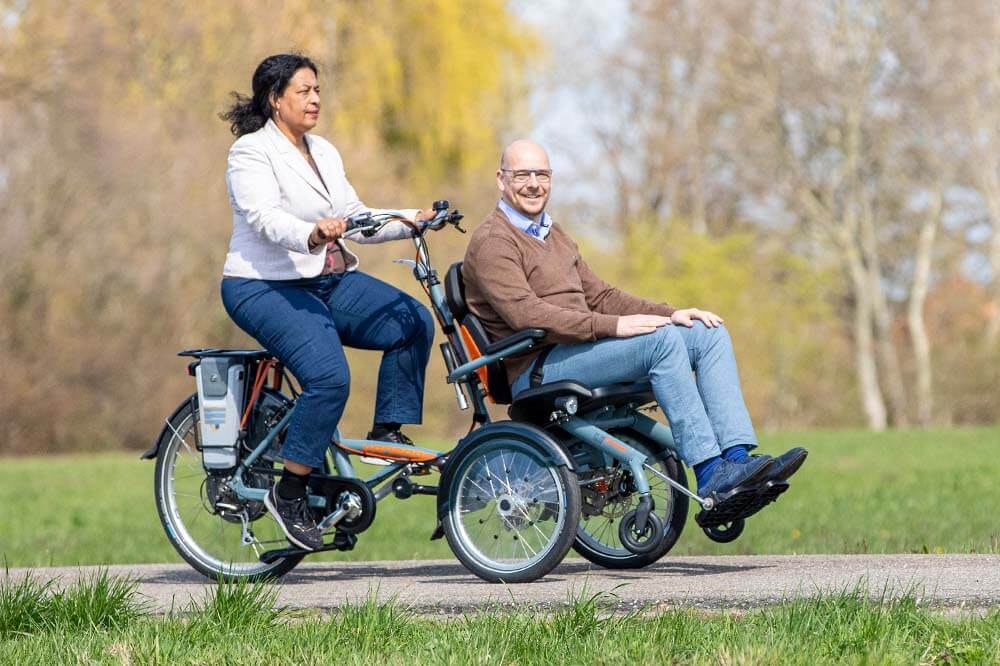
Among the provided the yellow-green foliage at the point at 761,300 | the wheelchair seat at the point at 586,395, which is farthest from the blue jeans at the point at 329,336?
the yellow-green foliage at the point at 761,300

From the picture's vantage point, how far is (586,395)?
616 cm

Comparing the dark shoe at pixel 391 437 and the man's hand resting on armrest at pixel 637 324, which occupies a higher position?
the man's hand resting on armrest at pixel 637 324

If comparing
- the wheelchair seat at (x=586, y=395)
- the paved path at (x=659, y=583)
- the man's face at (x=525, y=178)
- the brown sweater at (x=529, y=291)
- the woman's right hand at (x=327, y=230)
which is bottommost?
the paved path at (x=659, y=583)

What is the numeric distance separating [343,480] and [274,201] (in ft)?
3.78

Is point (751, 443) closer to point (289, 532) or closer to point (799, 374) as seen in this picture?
point (289, 532)

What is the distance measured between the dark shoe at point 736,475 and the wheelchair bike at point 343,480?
1.69 feet

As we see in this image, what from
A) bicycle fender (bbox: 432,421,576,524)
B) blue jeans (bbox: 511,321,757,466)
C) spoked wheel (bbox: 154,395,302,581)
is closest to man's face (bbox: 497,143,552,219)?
blue jeans (bbox: 511,321,757,466)

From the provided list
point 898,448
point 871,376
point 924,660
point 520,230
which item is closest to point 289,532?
point 520,230

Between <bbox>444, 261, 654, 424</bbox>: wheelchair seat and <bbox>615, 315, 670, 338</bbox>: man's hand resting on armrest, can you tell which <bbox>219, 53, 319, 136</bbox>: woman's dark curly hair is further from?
<bbox>615, 315, 670, 338</bbox>: man's hand resting on armrest

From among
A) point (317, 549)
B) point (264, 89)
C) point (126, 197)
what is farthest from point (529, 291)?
point (126, 197)

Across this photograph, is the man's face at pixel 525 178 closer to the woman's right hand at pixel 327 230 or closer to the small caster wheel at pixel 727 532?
the woman's right hand at pixel 327 230

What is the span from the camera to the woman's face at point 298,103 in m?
6.71

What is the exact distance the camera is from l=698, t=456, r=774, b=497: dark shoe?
19.1 feet

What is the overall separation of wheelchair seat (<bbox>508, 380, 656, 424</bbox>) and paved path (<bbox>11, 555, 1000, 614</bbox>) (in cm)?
67
